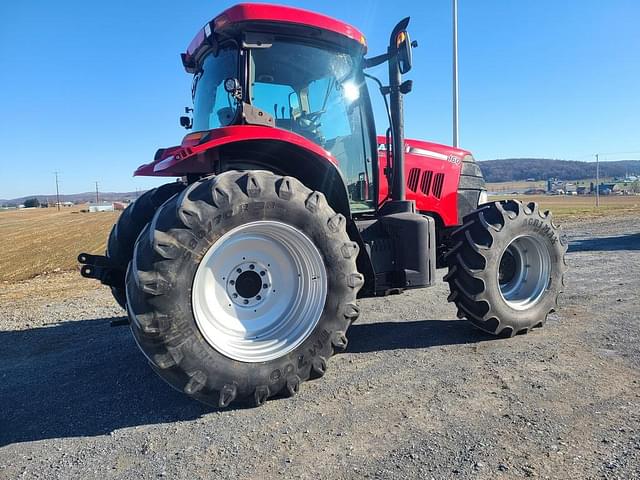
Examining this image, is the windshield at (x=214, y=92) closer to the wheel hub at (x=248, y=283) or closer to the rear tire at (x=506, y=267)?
the wheel hub at (x=248, y=283)

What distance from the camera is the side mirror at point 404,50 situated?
14.6 feet

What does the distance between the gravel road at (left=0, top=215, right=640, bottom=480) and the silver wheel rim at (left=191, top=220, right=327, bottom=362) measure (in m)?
0.47

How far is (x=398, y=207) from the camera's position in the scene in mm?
4828

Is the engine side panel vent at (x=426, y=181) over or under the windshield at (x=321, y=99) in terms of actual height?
under

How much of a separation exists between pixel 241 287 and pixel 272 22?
2190 mm

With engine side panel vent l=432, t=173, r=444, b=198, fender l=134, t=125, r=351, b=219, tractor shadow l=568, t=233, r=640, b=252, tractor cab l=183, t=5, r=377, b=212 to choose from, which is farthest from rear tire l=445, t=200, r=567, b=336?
tractor shadow l=568, t=233, r=640, b=252

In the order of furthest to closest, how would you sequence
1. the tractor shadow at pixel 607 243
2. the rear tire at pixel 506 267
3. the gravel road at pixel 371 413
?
the tractor shadow at pixel 607 243, the rear tire at pixel 506 267, the gravel road at pixel 371 413

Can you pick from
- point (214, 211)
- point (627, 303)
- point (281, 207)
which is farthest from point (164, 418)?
point (627, 303)

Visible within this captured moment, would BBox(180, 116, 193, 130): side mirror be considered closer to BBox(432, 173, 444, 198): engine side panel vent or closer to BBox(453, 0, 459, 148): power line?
BBox(432, 173, 444, 198): engine side panel vent

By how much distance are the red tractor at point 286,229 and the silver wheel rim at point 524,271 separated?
14 mm

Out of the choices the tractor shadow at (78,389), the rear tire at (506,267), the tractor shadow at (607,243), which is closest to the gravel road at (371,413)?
the tractor shadow at (78,389)

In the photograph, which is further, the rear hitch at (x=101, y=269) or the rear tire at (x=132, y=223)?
the rear tire at (x=132, y=223)

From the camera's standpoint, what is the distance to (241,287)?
144 inches

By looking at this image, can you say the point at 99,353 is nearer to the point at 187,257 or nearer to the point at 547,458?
the point at 187,257
